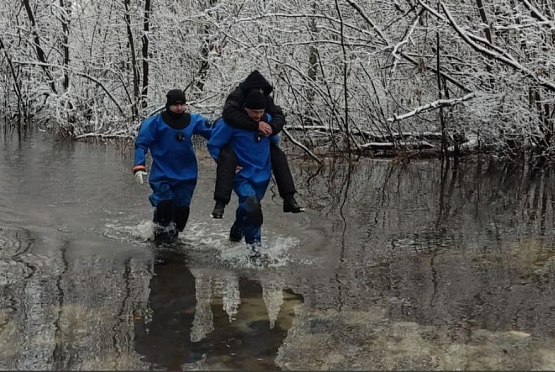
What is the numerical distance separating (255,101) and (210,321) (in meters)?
2.17

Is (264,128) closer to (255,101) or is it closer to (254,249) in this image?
(255,101)

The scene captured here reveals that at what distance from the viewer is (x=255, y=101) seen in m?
6.26

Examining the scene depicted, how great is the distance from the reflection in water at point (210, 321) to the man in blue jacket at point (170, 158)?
0.95m

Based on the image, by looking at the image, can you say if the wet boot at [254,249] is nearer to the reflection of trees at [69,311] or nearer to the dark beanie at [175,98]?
the reflection of trees at [69,311]

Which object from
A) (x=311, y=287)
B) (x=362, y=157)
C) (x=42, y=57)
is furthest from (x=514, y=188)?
(x=42, y=57)

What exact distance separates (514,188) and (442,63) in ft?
13.1

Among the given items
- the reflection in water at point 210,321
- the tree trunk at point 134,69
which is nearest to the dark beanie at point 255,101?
the reflection in water at point 210,321

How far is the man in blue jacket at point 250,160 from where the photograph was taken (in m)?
6.38

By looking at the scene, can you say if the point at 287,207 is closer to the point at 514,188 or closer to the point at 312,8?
the point at 514,188

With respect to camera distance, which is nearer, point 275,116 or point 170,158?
point 275,116

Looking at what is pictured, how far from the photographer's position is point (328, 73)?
51.4 ft

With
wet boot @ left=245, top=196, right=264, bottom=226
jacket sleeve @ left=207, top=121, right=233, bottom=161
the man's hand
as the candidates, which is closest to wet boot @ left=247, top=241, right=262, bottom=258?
wet boot @ left=245, top=196, right=264, bottom=226

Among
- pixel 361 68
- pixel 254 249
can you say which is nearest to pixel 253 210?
pixel 254 249

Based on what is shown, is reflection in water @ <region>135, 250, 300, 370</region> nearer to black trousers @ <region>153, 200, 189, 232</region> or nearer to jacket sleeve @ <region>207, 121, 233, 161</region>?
black trousers @ <region>153, 200, 189, 232</region>
